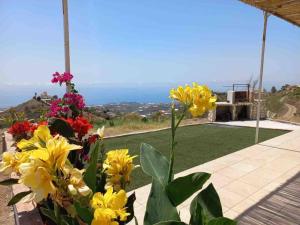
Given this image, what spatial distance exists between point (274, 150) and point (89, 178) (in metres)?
5.12

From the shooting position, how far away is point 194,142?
5727 mm

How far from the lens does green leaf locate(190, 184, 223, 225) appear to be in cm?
79

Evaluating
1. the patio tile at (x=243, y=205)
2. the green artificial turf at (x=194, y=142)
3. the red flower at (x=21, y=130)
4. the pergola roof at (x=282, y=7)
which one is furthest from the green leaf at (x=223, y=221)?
the pergola roof at (x=282, y=7)

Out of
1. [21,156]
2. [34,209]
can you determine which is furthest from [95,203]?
[34,209]

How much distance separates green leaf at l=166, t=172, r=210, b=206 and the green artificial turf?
259 centimetres

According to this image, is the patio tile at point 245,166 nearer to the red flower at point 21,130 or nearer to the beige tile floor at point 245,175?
the beige tile floor at point 245,175

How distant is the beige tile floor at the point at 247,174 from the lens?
283 cm

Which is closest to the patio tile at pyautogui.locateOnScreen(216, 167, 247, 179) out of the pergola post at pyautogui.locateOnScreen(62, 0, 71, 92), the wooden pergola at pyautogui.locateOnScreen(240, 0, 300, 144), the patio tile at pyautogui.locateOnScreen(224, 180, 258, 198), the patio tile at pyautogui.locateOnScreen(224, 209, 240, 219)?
the patio tile at pyautogui.locateOnScreen(224, 180, 258, 198)

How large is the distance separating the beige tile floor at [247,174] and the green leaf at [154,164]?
1658mm

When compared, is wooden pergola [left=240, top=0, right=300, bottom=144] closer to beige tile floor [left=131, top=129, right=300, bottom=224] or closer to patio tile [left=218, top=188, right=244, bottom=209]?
beige tile floor [left=131, top=129, right=300, bottom=224]

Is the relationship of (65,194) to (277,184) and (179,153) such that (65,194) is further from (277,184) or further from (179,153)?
(179,153)

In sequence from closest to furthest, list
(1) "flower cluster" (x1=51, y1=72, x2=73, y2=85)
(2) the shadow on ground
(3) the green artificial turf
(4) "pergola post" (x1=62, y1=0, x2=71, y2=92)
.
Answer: (1) "flower cluster" (x1=51, y1=72, x2=73, y2=85) → (4) "pergola post" (x1=62, y1=0, x2=71, y2=92) → (2) the shadow on ground → (3) the green artificial turf

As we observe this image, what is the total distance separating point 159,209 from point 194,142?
5.03 m

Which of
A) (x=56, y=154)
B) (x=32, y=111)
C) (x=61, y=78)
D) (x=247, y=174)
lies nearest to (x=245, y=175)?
(x=247, y=174)
